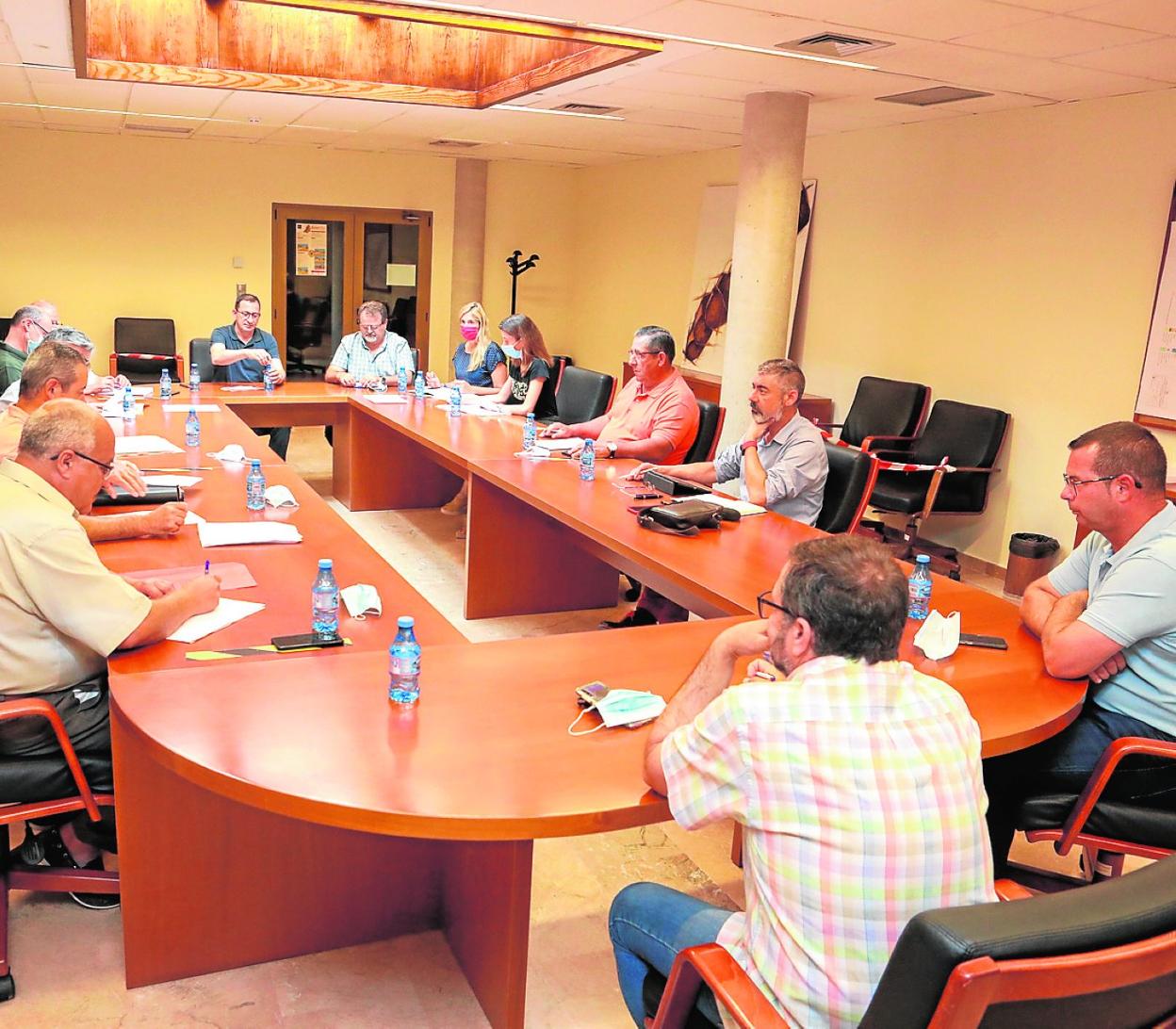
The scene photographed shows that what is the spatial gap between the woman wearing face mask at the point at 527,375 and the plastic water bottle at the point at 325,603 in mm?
3733

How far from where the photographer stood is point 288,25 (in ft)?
20.2

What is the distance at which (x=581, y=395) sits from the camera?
621 cm

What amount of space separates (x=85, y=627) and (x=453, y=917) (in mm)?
1022

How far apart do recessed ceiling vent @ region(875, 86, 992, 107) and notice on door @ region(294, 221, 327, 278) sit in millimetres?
6035

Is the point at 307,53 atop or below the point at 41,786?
atop

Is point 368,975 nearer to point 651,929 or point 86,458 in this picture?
point 651,929

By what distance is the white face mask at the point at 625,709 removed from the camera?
80.0 inches

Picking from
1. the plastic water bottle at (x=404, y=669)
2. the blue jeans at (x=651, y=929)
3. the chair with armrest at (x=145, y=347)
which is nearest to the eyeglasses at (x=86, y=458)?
the plastic water bottle at (x=404, y=669)

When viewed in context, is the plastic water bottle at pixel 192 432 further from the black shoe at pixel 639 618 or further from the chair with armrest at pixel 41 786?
the chair with armrest at pixel 41 786

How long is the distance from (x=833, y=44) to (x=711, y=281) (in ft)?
13.8

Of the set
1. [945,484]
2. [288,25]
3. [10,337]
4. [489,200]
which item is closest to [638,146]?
[489,200]

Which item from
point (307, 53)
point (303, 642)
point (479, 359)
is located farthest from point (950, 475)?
point (303, 642)

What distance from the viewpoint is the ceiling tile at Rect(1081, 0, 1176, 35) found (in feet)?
11.9

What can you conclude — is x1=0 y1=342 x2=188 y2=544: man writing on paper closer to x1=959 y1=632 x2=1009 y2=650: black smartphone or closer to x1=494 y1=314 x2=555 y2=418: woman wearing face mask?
x1=959 y1=632 x2=1009 y2=650: black smartphone
